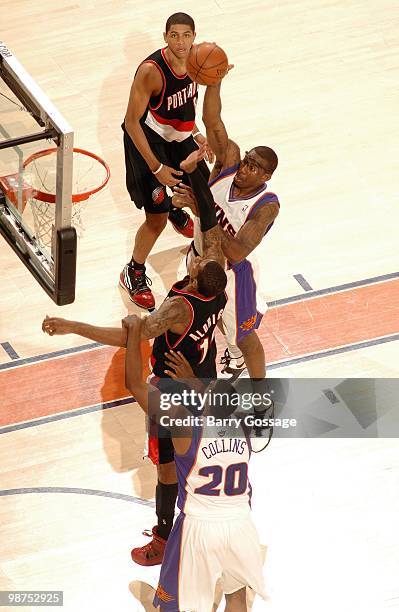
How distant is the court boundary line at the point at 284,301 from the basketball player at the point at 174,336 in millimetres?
1529

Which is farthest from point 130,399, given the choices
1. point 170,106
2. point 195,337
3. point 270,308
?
point 170,106

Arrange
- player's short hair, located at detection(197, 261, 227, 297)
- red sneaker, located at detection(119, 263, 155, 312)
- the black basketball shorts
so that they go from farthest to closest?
red sneaker, located at detection(119, 263, 155, 312) → the black basketball shorts → player's short hair, located at detection(197, 261, 227, 297)

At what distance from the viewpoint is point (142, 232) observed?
8.17 m

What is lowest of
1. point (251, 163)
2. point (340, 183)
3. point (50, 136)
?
point (340, 183)

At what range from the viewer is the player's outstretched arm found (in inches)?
228

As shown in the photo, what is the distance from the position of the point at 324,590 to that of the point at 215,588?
1.91 feet

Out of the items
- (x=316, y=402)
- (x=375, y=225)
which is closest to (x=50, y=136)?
(x=316, y=402)

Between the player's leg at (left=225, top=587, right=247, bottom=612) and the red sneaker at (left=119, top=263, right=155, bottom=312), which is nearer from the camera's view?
the player's leg at (left=225, top=587, right=247, bottom=612)

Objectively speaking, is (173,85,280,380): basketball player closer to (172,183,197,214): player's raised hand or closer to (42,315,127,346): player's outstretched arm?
(172,183,197,214): player's raised hand

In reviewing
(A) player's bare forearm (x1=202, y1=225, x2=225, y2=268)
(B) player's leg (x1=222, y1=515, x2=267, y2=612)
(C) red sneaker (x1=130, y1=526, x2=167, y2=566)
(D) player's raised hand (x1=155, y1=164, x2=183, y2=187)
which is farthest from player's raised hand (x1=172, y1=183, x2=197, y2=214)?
(B) player's leg (x1=222, y1=515, x2=267, y2=612)

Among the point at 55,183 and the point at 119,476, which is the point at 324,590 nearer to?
the point at 119,476

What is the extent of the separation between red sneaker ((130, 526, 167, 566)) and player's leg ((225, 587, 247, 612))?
2.19 ft

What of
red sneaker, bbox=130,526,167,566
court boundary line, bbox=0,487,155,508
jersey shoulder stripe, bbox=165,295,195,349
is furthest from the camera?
court boundary line, bbox=0,487,155,508

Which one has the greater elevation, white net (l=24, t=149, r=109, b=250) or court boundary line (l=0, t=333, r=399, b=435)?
white net (l=24, t=149, r=109, b=250)
